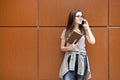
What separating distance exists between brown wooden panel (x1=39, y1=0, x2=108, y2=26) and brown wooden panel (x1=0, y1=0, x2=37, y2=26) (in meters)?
0.15

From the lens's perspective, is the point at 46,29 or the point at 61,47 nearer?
the point at 61,47

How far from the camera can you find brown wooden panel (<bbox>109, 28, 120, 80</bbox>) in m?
5.49

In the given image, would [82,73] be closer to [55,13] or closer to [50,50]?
[50,50]

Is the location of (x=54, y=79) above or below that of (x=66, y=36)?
below

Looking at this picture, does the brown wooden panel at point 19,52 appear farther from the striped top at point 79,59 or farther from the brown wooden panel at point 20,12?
the striped top at point 79,59

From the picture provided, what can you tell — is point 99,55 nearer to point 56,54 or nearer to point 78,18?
point 56,54

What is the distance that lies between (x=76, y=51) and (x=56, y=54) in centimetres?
67

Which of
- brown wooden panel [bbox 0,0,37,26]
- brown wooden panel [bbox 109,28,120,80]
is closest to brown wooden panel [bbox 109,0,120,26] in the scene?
brown wooden panel [bbox 109,28,120,80]

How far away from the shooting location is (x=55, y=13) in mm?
5504

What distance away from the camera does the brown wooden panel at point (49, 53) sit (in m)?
5.54

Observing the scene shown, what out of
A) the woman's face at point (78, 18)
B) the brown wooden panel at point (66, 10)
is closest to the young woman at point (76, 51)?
the woman's face at point (78, 18)

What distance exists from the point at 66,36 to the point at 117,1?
122cm

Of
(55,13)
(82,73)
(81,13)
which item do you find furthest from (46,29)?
(82,73)

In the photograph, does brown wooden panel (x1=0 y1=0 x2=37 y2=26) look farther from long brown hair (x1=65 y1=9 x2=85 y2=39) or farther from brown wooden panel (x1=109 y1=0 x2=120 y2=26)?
brown wooden panel (x1=109 y1=0 x2=120 y2=26)
